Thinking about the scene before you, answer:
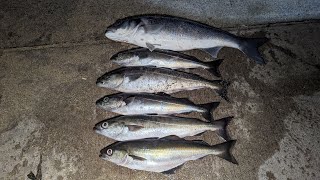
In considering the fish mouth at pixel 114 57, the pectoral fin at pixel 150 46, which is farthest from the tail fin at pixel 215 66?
the fish mouth at pixel 114 57

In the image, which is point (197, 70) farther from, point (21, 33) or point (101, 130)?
point (21, 33)

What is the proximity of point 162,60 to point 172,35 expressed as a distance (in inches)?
14.6

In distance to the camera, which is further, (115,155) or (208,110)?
(208,110)

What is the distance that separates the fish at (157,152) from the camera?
3213 mm

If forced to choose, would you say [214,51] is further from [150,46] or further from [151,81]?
[151,81]

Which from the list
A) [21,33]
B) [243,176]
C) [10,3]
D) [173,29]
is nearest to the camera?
[243,176]

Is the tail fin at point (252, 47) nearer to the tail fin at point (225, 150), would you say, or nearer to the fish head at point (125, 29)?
the tail fin at point (225, 150)

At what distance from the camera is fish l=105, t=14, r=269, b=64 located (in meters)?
3.77

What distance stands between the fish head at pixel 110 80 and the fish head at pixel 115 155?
790 millimetres

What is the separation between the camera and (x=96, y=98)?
3.81 meters

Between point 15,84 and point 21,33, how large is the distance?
2.85 ft

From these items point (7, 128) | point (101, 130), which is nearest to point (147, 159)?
point (101, 130)

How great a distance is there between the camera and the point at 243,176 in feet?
11.4

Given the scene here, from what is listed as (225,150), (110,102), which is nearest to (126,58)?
(110,102)
